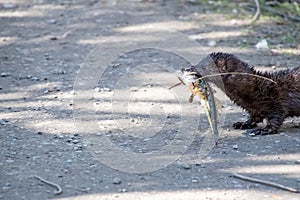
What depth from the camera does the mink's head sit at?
15.9ft

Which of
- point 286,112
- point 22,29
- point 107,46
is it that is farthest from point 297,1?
point 286,112

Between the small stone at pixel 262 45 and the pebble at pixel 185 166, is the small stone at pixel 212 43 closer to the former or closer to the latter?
the small stone at pixel 262 45

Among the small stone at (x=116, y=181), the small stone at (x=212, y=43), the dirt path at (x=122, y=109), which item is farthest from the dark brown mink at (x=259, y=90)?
the small stone at (x=212, y=43)

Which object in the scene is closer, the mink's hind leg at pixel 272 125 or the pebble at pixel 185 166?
the pebble at pixel 185 166

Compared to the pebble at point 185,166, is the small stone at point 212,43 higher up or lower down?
lower down

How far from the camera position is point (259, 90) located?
4.90m

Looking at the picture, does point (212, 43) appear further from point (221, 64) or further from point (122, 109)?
point (221, 64)

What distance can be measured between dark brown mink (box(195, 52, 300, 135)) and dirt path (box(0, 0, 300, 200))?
0.16 meters

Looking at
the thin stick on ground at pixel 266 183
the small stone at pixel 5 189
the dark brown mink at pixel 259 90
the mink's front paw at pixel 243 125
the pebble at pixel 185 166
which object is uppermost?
the dark brown mink at pixel 259 90

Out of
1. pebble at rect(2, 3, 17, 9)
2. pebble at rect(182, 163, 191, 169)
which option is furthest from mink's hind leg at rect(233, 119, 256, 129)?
pebble at rect(2, 3, 17, 9)

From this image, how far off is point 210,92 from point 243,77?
0.91 ft

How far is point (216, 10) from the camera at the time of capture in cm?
828

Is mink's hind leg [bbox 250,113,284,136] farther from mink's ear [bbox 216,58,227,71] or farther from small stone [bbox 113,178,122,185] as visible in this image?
small stone [bbox 113,178,122,185]

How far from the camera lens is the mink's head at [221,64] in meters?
4.84
